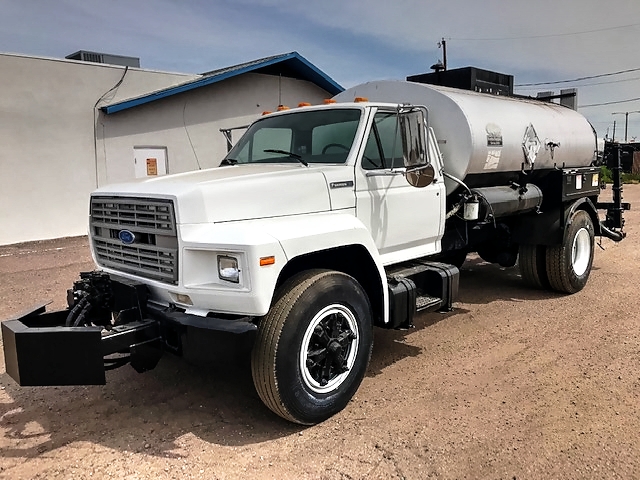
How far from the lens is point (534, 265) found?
25.2 ft

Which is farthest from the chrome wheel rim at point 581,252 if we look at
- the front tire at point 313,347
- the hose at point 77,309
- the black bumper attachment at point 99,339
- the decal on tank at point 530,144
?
the hose at point 77,309

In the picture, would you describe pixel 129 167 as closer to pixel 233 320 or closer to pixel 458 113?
pixel 458 113

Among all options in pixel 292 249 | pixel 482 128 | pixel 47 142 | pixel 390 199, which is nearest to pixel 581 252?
pixel 482 128

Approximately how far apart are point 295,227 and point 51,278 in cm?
672

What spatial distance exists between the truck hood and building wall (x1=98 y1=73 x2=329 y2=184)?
10.5 m

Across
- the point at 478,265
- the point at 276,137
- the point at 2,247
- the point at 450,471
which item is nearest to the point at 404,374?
the point at 450,471

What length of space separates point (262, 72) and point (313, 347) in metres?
13.8

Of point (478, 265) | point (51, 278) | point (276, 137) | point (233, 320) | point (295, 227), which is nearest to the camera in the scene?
point (233, 320)

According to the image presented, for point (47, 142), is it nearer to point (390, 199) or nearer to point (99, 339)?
point (390, 199)

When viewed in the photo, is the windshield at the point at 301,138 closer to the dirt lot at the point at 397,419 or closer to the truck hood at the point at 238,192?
the truck hood at the point at 238,192

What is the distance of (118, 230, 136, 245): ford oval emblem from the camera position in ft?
13.6

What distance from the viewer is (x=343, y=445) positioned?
12.3 ft

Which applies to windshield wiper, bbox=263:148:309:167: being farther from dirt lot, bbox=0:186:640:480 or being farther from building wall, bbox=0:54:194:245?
building wall, bbox=0:54:194:245

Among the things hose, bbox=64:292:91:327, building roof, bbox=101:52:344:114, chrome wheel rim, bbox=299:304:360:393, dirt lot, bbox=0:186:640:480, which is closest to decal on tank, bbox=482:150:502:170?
dirt lot, bbox=0:186:640:480
